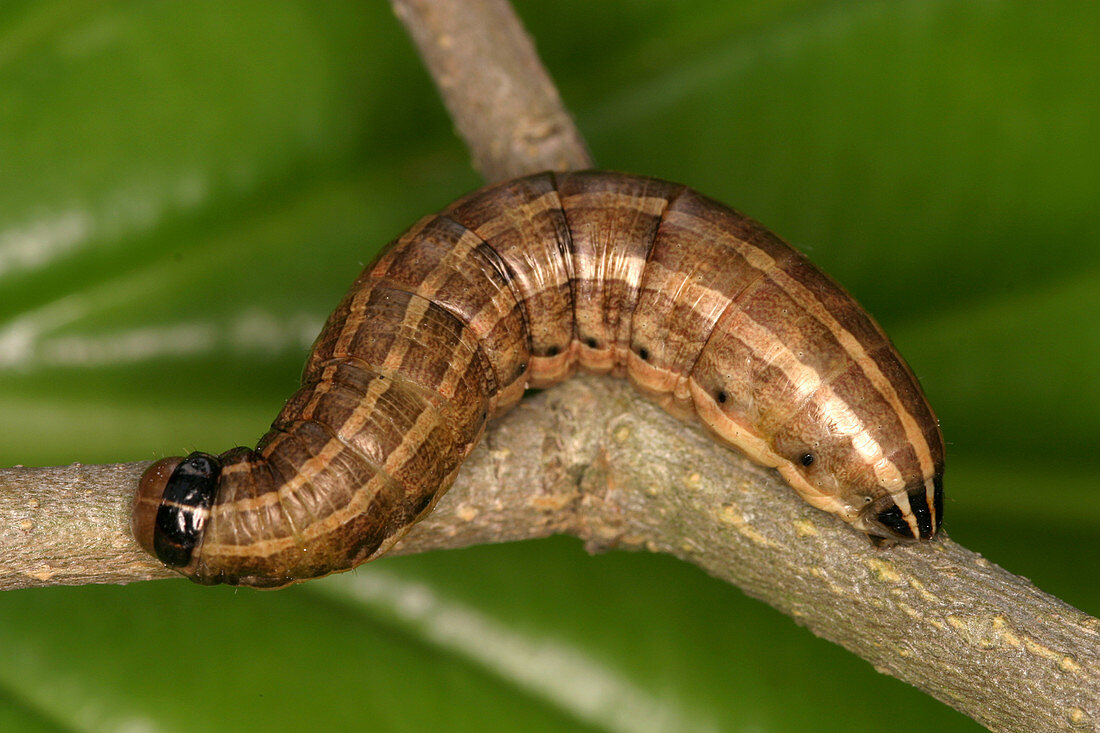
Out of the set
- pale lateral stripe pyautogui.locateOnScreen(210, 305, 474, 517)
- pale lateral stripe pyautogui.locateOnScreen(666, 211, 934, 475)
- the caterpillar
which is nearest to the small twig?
the caterpillar

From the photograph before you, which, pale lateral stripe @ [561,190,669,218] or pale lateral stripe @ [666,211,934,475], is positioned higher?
pale lateral stripe @ [561,190,669,218]

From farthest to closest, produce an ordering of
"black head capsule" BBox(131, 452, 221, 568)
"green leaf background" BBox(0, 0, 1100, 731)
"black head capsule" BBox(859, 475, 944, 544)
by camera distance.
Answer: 1. "green leaf background" BBox(0, 0, 1100, 731)
2. "black head capsule" BBox(859, 475, 944, 544)
3. "black head capsule" BBox(131, 452, 221, 568)

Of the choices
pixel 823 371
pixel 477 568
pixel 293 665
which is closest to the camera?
pixel 823 371

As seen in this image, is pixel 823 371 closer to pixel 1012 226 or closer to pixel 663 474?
pixel 663 474

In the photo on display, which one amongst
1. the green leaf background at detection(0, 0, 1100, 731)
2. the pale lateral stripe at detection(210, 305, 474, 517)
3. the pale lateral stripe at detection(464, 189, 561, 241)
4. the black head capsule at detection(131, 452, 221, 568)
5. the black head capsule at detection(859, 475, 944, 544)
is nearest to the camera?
the black head capsule at detection(131, 452, 221, 568)

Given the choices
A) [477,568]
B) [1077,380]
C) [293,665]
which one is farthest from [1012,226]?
[293,665]

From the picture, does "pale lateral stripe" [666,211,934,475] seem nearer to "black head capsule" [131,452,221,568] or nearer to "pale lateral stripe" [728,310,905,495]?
"pale lateral stripe" [728,310,905,495]

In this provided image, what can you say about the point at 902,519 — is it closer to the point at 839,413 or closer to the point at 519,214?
the point at 839,413

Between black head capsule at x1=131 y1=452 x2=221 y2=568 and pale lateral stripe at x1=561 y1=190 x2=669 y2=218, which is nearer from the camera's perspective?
black head capsule at x1=131 y1=452 x2=221 y2=568
